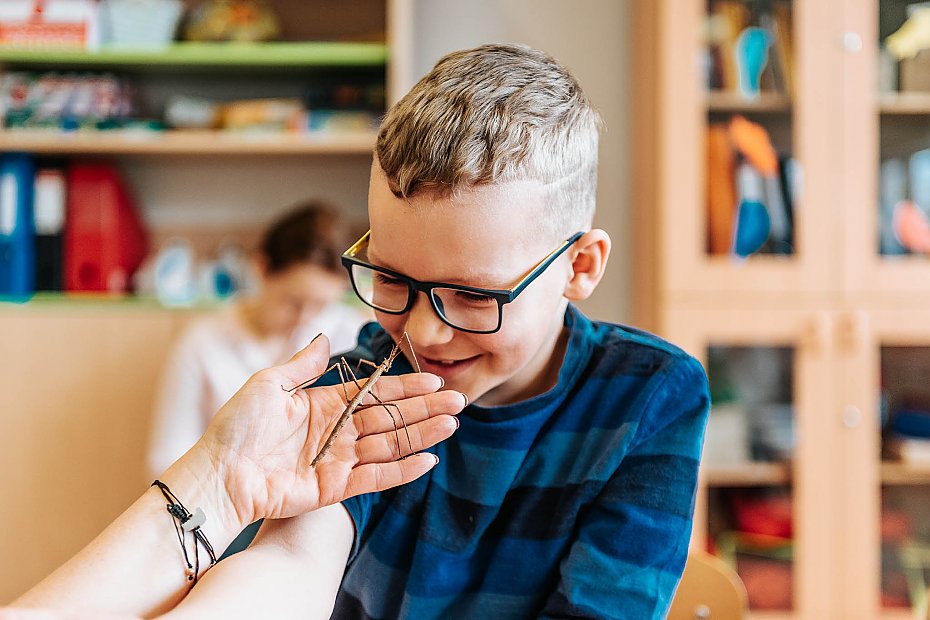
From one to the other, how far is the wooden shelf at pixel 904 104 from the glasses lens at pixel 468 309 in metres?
1.88

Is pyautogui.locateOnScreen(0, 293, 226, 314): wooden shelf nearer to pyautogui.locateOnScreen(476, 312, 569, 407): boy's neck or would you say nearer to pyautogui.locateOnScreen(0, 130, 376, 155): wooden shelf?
pyautogui.locateOnScreen(0, 130, 376, 155): wooden shelf

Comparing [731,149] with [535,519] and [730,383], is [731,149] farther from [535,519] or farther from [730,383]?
[535,519]

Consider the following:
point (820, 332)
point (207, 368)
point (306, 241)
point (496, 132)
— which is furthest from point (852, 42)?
point (207, 368)

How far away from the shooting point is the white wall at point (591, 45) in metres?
2.71

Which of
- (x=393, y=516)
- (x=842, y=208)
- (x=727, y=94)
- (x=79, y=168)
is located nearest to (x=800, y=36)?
(x=727, y=94)

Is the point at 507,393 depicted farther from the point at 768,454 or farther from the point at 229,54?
the point at 229,54

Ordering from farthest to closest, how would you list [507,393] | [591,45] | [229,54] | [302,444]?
1. [591,45]
2. [229,54]
3. [507,393]
4. [302,444]

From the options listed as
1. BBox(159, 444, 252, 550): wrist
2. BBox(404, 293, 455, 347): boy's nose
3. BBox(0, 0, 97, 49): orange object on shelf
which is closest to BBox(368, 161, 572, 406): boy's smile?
BBox(404, 293, 455, 347): boy's nose

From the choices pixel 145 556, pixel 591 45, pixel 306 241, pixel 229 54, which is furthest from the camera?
pixel 591 45

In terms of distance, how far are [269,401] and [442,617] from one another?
0.30m

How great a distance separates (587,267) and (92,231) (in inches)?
76.2

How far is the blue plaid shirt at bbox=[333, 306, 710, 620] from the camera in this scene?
87 centimetres

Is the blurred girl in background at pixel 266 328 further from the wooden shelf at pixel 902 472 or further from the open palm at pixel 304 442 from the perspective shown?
the wooden shelf at pixel 902 472

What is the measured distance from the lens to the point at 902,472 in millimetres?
2328
